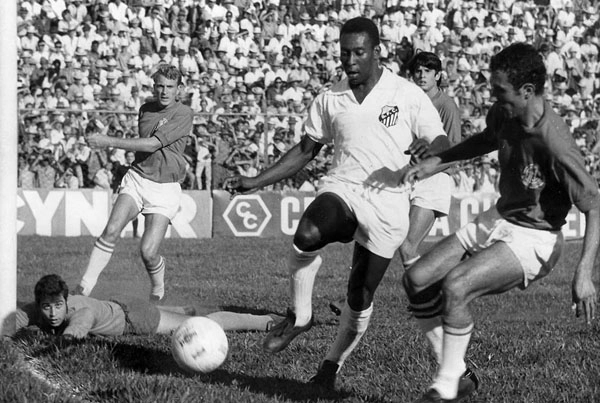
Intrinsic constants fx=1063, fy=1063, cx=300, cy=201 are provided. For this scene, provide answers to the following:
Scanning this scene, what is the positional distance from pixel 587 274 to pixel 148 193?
6405 millimetres

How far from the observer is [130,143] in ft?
35.6

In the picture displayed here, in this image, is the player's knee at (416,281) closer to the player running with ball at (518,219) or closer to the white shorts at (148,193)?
the player running with ball at (518,219)

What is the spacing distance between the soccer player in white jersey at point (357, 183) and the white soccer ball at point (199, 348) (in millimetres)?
362

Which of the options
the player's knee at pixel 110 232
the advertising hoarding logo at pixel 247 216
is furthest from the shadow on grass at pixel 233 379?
the advertising hoarding logo at pixel 247 216

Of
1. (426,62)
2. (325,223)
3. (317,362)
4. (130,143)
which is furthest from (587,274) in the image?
(130,143)

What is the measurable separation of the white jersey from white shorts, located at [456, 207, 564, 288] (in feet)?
4.18

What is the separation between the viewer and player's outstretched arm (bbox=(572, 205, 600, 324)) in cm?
605

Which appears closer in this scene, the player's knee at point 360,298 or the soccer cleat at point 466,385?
the soccer cleat at point 466,385

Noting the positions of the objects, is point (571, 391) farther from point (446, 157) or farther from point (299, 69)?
point (299, 69)

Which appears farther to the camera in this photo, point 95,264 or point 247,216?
point 247,216

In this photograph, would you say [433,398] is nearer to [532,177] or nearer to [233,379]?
[532,177]

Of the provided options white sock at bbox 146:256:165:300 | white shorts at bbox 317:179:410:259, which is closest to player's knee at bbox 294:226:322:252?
white shorts at bbox 317:179:410:259

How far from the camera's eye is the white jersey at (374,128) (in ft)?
25.3

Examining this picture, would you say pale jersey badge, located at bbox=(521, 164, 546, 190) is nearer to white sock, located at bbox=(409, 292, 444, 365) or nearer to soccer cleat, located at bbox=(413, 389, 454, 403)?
white sock, located at bbox=(409, 292, 444, 365)
